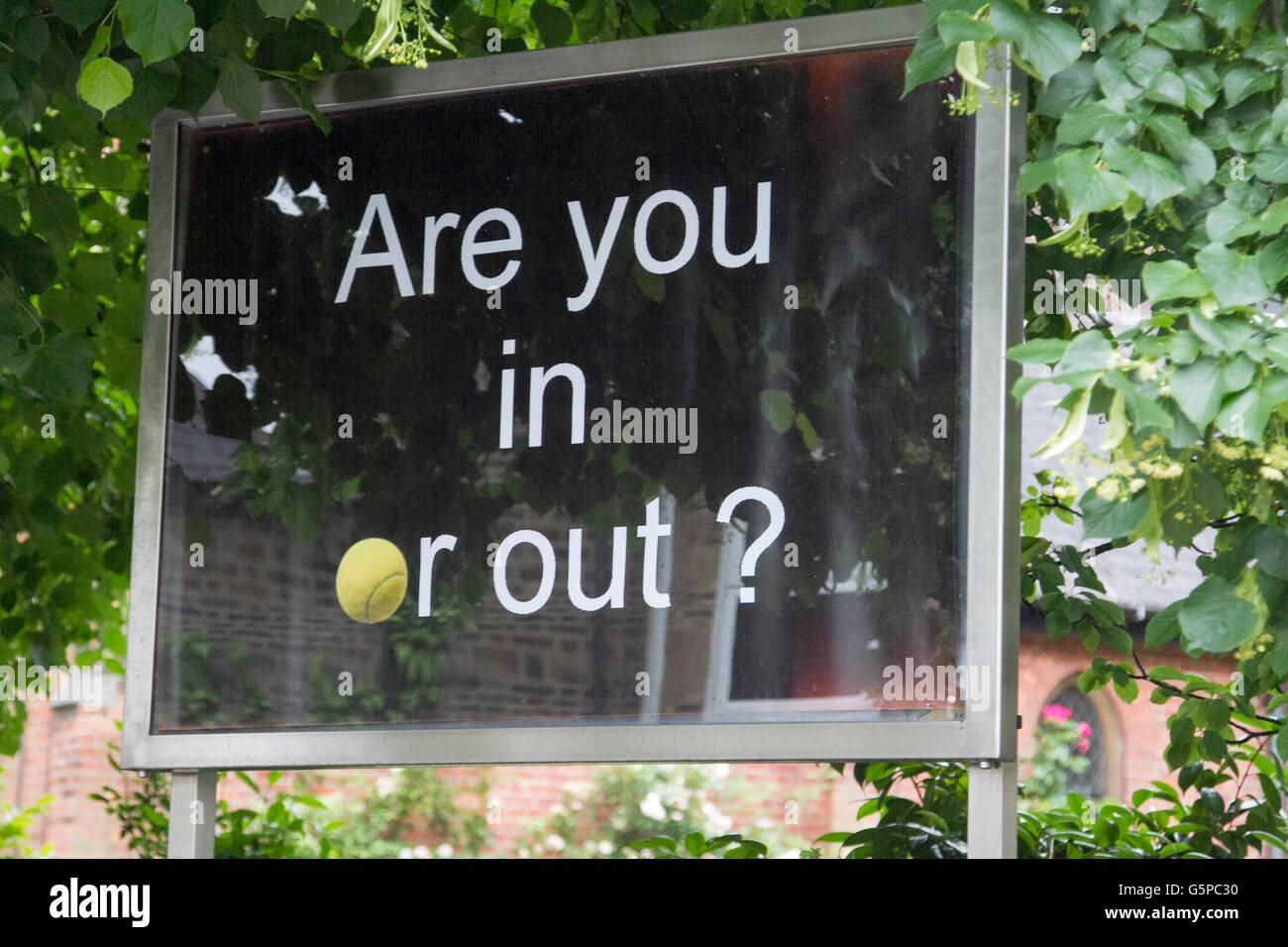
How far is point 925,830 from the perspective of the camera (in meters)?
3.80

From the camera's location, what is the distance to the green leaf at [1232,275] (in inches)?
70.7

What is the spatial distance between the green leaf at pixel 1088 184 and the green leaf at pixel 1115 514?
353 mm

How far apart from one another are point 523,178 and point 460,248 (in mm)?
155

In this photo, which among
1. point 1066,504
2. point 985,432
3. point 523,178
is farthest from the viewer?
point 1066,504

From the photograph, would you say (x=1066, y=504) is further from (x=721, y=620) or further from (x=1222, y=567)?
(x=721, y=620)

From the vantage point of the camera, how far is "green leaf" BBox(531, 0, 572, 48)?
133 inches

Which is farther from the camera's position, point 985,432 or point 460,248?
point 460,248

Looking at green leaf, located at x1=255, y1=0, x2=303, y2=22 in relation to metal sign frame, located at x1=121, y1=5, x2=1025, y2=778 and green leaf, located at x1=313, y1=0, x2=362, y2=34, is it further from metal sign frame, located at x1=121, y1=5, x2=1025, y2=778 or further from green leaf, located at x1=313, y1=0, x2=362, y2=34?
metal sign frame, located at x1=121, y1=5, x2=1025, y2=778

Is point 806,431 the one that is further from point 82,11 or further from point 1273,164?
point 82,11

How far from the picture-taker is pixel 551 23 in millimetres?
3371

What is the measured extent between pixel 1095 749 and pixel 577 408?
32.4ft

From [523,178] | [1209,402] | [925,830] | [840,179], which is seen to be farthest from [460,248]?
[925,830]

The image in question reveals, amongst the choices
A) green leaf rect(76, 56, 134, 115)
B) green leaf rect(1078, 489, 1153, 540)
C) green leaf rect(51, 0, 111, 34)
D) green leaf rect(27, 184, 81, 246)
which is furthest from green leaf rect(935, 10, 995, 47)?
green leaf rect(27, 184, 81, 246)

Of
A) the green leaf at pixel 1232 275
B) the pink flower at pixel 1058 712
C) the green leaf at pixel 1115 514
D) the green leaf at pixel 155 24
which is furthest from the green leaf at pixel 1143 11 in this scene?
the pink flower at pixel 1058 712
